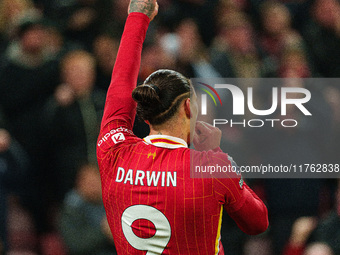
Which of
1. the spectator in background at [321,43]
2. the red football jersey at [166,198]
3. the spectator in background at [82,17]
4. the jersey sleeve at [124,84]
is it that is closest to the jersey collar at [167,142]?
the red football jersey at [166,198]

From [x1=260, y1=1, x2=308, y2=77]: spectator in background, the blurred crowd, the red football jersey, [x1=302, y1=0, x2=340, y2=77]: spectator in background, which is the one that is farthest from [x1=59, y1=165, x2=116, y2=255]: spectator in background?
[x1=302, y1=0, x2=340, y2=77]: spectator in background

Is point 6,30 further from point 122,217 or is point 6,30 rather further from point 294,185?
point 294,185

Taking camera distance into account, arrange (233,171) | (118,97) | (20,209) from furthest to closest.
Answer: (20,209) < (118,97) < (233,171)

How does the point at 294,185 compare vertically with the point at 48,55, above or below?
below

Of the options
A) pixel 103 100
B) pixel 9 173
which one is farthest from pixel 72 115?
pixel 9 173

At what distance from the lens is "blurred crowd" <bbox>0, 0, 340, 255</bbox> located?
1.45 meters

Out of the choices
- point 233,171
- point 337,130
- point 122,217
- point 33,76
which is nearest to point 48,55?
point 33,76

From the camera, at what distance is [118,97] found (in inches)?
30.2

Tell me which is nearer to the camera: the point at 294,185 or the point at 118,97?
the point at 118,97

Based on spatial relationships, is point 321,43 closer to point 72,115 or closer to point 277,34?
point 277,34

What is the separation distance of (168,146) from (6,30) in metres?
1.13

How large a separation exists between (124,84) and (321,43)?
1.09 metres

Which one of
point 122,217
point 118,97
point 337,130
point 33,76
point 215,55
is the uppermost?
point 215,55

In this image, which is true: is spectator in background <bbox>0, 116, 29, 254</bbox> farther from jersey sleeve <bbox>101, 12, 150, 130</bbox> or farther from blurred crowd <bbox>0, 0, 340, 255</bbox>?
jersey sleeve <bbox>101, 12, 150, 130</bbox>
